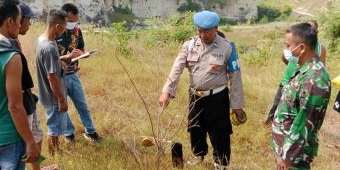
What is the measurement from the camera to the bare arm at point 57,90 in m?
3.71

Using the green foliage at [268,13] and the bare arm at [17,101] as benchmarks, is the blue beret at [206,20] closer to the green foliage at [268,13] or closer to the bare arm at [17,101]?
the bare arm at [17,101]

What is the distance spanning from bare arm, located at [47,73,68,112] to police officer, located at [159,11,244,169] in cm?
85

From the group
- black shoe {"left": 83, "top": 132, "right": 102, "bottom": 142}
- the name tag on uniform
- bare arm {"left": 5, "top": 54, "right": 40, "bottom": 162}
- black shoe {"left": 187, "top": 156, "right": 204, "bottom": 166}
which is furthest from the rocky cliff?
bare arm {"left": 5, "top": 54, "right": 40, "bottom": 162}

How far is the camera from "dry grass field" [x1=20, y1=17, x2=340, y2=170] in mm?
3926

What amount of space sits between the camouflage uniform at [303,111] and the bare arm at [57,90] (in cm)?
191

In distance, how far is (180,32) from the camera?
16031 mm

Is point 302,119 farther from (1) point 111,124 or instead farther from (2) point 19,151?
(1) point 111,124

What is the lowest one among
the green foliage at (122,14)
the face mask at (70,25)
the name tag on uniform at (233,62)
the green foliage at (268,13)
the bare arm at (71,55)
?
the green foliage at (268,13)

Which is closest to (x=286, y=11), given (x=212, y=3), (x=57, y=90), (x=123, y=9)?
(x=212, y=3)

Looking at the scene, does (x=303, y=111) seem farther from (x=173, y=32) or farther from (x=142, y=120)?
(x=173, y=32)

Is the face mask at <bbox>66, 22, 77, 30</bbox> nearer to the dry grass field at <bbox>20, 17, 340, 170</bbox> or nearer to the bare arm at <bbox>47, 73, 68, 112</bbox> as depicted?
the bare arm at <bbox>47, 73, 68, 112</bbox>

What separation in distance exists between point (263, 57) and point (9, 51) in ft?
34.0

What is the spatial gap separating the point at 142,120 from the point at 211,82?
1.90 m

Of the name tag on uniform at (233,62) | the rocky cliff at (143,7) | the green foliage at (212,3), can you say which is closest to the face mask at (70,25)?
the name tag on uniform at (233,62)
